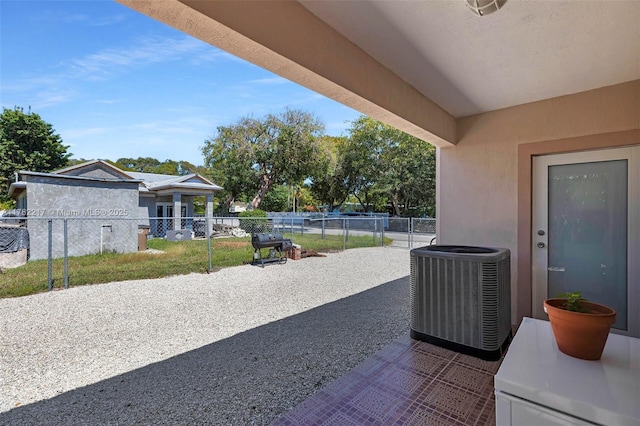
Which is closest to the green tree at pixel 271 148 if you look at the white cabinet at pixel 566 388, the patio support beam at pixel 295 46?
the patio support beam at pixel 295 46

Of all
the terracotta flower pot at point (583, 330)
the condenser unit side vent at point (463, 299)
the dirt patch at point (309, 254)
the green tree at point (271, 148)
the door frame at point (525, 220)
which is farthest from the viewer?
the green tree at point (271, 148)

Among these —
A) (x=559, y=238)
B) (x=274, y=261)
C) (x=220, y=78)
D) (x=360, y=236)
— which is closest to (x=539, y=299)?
(x=559, y=238)

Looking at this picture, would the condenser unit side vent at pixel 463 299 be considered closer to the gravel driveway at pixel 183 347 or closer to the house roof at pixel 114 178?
the gravel driveway at pixel 183 347

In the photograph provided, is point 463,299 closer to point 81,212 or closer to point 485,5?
point 485,5

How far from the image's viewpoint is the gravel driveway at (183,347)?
6.22 ft

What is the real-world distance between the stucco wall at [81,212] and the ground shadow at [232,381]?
6.46 m

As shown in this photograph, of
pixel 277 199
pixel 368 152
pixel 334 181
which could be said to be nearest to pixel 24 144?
pixel 277 199

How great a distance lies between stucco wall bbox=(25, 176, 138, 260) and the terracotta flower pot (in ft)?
28.9

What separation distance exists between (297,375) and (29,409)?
5.78 feet

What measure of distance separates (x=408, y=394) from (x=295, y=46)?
93.5 inches

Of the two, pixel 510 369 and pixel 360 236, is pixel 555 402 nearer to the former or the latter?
pixel 510 369

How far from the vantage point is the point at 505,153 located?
3.28 meters

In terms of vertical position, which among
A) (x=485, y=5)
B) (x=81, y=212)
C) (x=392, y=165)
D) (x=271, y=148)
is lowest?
(x=81, y=212)

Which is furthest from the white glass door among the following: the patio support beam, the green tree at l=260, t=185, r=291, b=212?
the green tree at l=260, t=185, r=291, b=212
